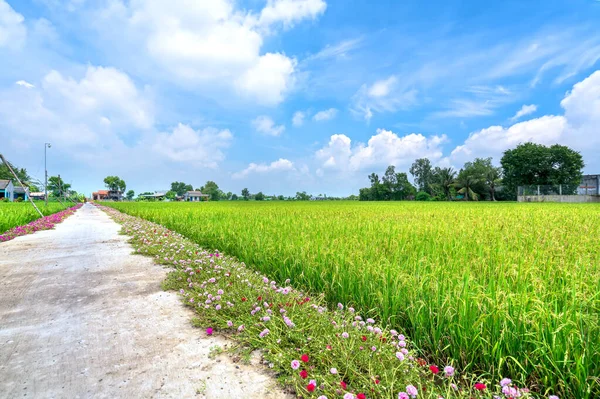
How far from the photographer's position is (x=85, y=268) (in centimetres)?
402

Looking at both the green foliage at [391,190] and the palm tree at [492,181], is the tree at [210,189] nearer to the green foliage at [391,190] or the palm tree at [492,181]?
the green foliage at [391,190]

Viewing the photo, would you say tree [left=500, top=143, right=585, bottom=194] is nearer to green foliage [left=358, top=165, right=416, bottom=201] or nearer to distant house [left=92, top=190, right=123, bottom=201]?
green foliage [left=358, top=165, right=416, bottom=201]

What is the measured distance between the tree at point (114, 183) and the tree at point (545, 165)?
338 ft

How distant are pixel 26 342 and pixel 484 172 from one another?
190ft

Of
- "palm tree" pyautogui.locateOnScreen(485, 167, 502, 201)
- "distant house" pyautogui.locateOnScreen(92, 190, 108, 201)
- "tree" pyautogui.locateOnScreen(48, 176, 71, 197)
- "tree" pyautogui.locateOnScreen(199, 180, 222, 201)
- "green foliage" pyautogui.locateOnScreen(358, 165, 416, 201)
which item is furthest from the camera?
"distant house" pyautogui.locateOnScreen(92, 190, 108, 201)

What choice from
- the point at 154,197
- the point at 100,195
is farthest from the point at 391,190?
the point at 100,195

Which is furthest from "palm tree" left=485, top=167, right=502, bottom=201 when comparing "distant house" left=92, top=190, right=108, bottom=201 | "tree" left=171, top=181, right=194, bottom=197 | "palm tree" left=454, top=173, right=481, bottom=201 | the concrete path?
Answer: "distant house" left=92, top=190, right=108, bottom=201

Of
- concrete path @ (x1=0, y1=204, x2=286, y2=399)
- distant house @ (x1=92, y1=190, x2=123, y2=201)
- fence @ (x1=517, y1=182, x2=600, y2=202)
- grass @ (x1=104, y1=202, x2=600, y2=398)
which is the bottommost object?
concrete path @ (x1=0, y1=204, x2=286, y2=399)

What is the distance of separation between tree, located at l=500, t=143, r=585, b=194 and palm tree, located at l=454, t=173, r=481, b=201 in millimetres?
5843

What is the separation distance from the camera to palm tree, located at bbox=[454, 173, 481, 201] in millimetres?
47041

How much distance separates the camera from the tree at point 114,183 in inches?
3565

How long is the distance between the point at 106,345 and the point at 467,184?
5465 centimetres

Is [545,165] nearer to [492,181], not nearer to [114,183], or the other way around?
[492,181]

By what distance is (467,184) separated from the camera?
47.7 m
